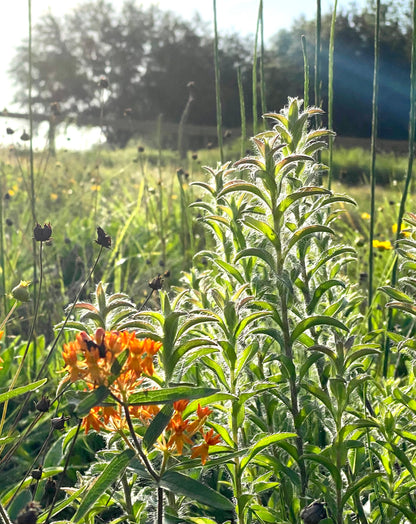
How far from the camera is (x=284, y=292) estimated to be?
124cm

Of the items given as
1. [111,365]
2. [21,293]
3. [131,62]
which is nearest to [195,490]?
[111,365]

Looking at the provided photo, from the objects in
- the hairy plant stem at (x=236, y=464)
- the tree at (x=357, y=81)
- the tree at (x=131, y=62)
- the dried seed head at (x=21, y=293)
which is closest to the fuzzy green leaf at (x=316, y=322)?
the hairy plant stem at (x=236, y=464)

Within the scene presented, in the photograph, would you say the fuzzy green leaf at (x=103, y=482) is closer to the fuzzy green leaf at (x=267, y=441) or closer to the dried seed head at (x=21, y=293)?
the fuzzy green leaf at (x=267, y=441)

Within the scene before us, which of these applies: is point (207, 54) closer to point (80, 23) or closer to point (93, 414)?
point (80, 23)

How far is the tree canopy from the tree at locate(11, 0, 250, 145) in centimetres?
4

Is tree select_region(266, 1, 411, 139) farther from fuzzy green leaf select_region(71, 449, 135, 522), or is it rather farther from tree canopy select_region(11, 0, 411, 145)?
fuzzy green leaf select_region(71, 449, 135, 522)

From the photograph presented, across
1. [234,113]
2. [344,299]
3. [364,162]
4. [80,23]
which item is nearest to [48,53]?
[80,23]

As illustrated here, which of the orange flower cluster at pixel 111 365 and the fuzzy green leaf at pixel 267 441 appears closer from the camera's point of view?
the orange flower cluster at pixel 111 365

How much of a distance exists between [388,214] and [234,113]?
14784 millimetres

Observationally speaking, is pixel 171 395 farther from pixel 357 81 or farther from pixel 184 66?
pixel 184 66

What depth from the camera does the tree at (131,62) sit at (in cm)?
2325

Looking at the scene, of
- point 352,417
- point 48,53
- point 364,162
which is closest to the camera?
point 352,417

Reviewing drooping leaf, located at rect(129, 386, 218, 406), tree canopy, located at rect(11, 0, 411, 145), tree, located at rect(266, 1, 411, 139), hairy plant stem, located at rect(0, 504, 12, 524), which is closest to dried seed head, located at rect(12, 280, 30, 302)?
hairy plant stem, located at rect(0, 504, 12, 524)

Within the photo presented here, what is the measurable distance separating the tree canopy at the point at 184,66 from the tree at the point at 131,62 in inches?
1.5
